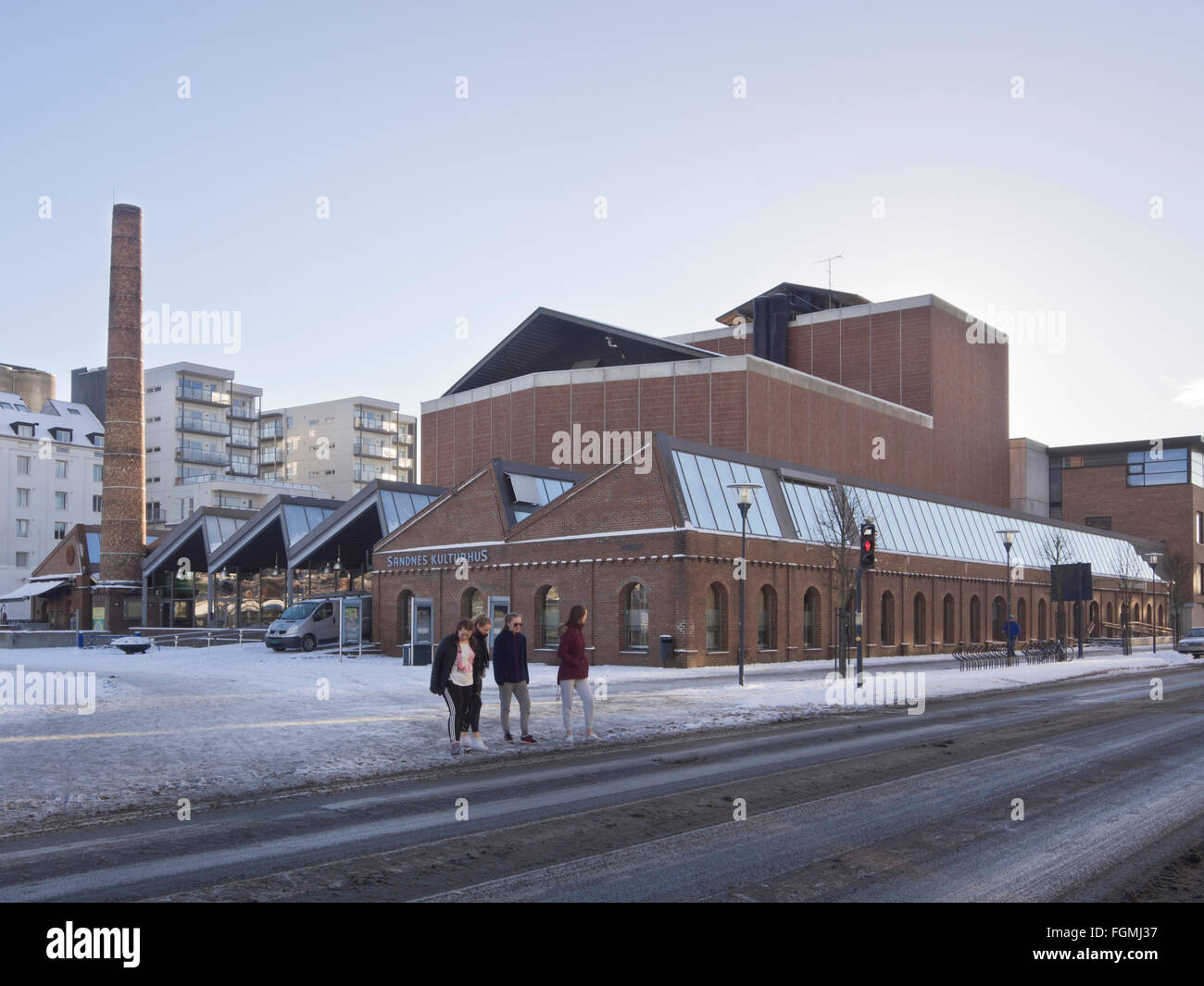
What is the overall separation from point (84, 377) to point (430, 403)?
171 feet

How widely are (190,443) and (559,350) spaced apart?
174 feet

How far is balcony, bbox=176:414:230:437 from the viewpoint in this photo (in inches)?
4080

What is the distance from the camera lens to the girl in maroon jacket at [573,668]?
1521 centimetres

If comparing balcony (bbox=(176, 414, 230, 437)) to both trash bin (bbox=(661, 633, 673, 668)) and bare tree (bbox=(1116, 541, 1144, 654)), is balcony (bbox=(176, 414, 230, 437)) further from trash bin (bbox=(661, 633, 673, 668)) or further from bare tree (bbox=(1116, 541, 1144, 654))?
trash bin (bbox=(661, 633, 673, 668))

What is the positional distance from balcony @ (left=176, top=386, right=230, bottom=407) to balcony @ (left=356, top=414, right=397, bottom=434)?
14.9 metres

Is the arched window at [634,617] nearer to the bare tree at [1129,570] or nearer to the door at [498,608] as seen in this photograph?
the door at [498,608]

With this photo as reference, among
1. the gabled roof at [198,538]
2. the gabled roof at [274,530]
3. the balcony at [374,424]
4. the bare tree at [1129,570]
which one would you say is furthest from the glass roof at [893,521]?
the balcony at [374,424]

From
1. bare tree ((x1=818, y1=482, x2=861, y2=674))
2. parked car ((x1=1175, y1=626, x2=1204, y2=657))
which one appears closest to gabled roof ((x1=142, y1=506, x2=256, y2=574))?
bare tree ((x1=818, y1=482, x2=861, y2=674))

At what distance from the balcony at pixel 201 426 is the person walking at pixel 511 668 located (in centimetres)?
9674

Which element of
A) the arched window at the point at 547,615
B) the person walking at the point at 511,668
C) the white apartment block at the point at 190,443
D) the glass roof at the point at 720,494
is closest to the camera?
the person walking at the point at 511,668

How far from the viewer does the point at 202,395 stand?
345 ft

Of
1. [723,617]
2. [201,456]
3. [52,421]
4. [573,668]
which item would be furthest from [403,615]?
[201,456]
